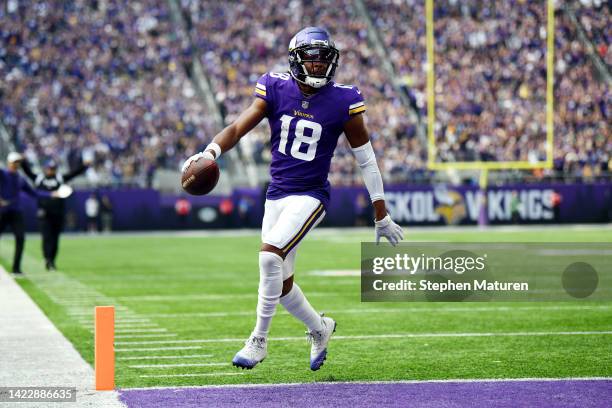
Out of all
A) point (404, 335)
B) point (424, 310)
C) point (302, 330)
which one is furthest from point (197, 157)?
point (424, 310)

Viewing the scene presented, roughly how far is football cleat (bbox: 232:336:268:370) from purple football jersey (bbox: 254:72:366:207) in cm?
90

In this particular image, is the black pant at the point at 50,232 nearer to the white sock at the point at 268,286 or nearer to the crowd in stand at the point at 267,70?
the white sock at the point at 268,286

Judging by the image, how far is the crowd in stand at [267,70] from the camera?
26969 mm

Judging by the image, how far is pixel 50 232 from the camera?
16.2 meters

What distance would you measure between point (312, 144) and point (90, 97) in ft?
86.1

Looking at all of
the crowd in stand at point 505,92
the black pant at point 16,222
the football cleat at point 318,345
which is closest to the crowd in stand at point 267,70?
the crowd in stand at point 505,92

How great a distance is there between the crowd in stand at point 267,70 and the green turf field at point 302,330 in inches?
460

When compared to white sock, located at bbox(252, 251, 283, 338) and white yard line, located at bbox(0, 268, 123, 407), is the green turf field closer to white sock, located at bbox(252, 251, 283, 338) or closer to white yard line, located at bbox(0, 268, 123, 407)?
white yard line, located at bbox(0, 268, 123, 407)

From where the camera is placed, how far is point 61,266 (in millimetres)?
17391

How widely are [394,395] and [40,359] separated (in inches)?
108

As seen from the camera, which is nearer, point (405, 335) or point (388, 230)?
point (388, 230)

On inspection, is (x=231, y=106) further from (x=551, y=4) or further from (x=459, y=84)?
(x=551, y=4)

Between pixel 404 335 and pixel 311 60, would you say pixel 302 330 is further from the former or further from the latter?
pixel 311 60

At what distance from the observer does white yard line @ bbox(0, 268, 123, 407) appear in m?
5.95
